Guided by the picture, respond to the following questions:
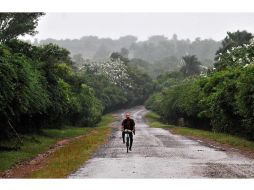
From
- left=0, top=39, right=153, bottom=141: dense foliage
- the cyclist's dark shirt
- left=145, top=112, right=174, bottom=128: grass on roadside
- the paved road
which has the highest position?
left=0, top=39, right=153, bottom=141: dense foliage

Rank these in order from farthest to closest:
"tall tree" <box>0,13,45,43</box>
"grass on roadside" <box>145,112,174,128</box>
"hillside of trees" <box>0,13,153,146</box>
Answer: "grass on roadside" <box>145,112,174,128</box> < "tall tree" <box>0,13,45,43</box> < "hillside of trees" <box>0,13,153,146</box>

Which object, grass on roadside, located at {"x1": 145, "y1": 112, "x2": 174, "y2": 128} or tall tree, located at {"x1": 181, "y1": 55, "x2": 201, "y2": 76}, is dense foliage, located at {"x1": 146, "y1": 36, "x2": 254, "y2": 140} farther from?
tall tree, located at {"x1": 181, "y1": 55, "x2": 201, "y2": 76}

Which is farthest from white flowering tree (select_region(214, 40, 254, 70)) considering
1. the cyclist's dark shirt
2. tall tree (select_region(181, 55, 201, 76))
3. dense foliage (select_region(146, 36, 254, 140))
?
tall tree (select_region(181, 55, 201, 76))

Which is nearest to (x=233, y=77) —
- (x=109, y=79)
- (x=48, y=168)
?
(x=48, y=168)

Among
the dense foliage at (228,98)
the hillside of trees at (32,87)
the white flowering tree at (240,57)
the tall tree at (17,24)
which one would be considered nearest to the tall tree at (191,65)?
the dense foliage at (228,98)

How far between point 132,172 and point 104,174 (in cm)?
110

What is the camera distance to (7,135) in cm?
3231

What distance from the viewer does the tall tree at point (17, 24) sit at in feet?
211

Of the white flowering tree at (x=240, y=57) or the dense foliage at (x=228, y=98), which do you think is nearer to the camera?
the dense foliage at (x=228, y=98)

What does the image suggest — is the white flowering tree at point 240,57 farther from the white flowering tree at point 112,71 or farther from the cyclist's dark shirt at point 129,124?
the white flowering tree at point 112,71

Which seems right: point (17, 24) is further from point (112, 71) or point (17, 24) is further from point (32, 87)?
point (112, 71)

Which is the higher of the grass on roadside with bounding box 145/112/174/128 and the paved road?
the paved road

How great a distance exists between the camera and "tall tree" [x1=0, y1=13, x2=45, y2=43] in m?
64.2

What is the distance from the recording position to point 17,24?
64375 millimetres
